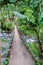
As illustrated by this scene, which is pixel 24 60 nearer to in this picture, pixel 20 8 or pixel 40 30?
pixel 40 30

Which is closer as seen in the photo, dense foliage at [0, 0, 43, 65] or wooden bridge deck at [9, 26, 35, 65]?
wooden bridge deck at [9, 26, 35, 65]

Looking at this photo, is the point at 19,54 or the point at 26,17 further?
the point at 26,17

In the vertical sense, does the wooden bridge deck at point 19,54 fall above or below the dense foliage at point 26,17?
above

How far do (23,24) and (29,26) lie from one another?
0.14 metres

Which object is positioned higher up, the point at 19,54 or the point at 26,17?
the point at 19,54

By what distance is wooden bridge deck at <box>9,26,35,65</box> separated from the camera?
1.05 feet

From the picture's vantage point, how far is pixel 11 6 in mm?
2277

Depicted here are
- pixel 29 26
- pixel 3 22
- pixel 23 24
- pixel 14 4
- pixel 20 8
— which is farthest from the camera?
pixel 14 4

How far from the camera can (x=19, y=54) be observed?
33 cm

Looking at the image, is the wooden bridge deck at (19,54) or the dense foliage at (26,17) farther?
the dense foliage at (26,17)

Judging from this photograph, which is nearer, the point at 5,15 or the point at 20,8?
the point at 5,15

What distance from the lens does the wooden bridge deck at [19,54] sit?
0.32 metres

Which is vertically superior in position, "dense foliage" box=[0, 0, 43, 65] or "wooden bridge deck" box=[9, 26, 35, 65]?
"wooden bridge deck" box=[9, 26, 35, 65]

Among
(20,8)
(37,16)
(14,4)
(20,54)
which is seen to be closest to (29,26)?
(37,16)
